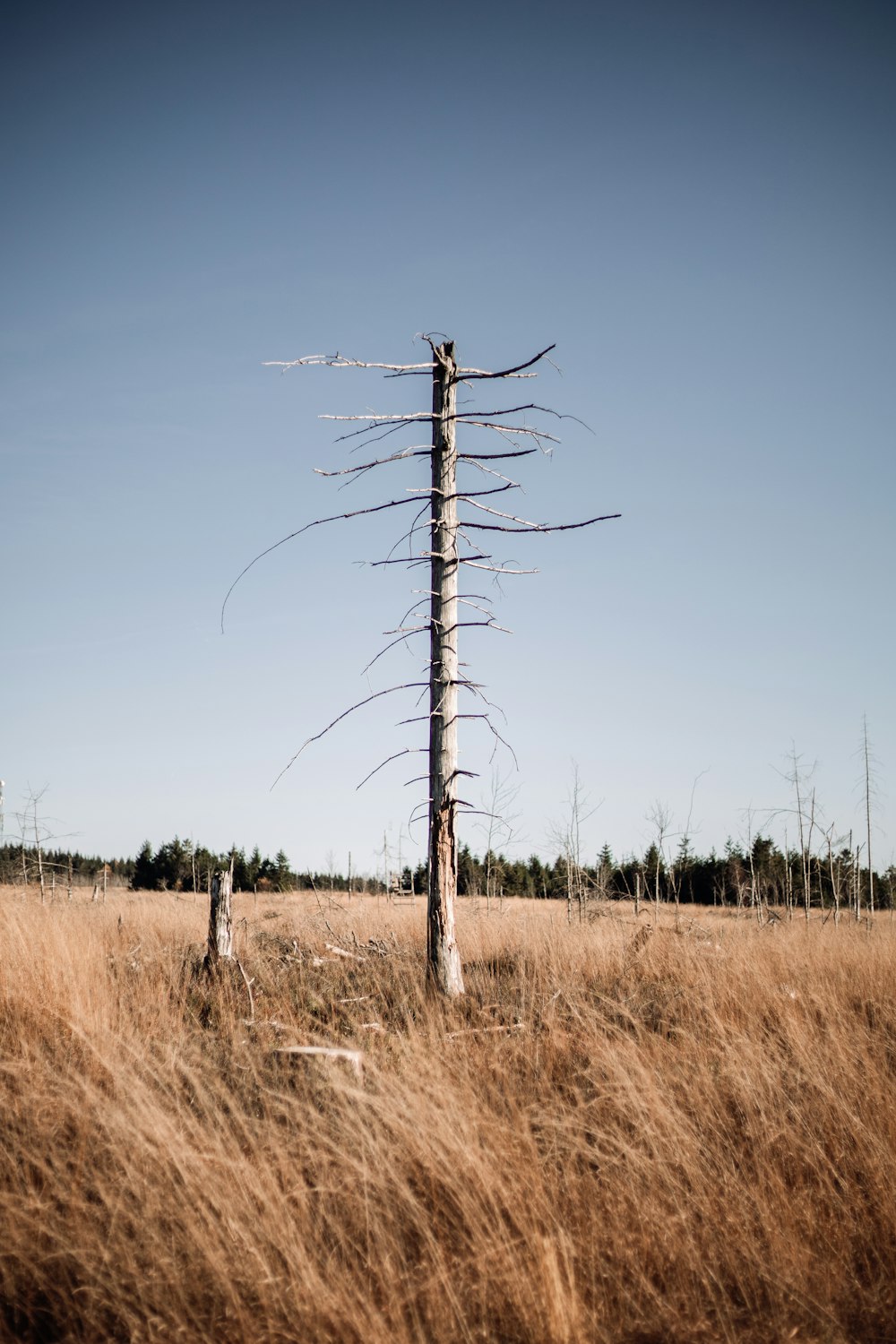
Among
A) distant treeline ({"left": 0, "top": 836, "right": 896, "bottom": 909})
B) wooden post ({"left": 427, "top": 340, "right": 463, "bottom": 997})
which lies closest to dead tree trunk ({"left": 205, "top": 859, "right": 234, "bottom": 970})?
wooden post ({"left": 427, "top": 340, "right": 463, "bottom": 997})

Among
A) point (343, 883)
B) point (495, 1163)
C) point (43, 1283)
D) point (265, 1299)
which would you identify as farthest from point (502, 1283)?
point (343, 883)

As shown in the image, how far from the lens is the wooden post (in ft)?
18.3

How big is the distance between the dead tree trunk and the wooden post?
214 cm

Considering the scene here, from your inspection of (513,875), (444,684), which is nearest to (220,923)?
(444,684)

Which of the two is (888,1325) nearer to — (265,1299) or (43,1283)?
(265,1299)

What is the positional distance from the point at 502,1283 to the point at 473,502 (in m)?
5.25

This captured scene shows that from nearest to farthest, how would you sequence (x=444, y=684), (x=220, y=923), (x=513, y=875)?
1. (x=444, y=684)
2. (x=220, y=923)
3. (x=513, y=875)

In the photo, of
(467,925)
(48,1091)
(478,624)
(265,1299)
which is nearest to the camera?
(265,1299)

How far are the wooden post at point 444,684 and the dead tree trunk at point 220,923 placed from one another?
84.4 inches

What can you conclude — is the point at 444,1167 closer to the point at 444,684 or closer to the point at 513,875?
the point at 444,684

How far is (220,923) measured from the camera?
21.5 ft

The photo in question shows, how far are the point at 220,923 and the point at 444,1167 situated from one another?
426cm

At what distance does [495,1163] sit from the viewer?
2.93 m

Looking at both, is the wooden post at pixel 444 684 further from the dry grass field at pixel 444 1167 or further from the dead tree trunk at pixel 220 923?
the dead tree trunk at pixel 220 923
